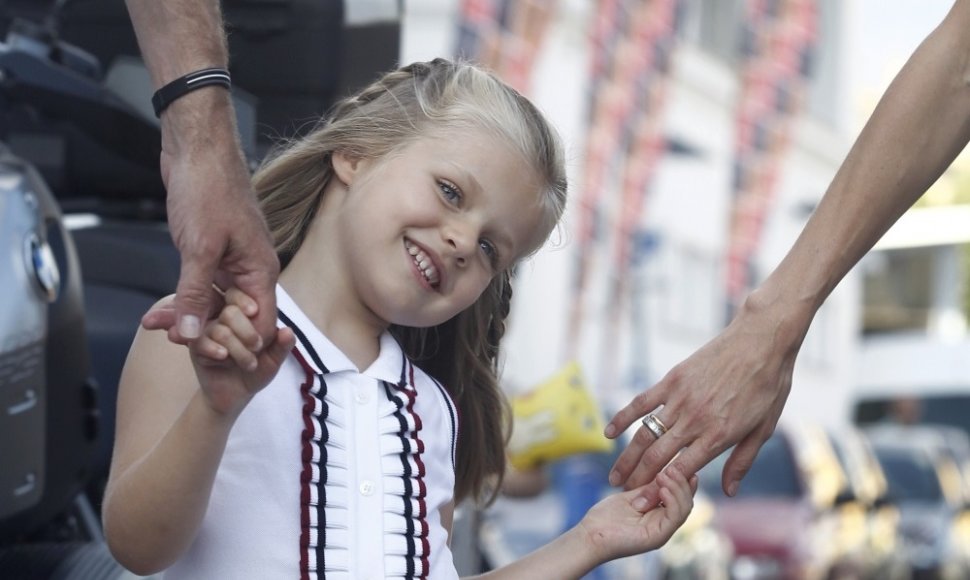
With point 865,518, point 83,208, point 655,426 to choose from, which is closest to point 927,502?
point 865,518

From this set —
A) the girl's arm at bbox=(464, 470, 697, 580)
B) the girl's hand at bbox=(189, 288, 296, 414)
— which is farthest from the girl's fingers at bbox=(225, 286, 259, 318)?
the girl's arm at bbox=(464, 470, 697, 580)

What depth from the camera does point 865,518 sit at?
1292 centimetres

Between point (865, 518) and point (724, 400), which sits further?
point (865, 518)

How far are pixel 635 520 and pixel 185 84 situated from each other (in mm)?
856

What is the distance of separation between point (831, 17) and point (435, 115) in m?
31.6

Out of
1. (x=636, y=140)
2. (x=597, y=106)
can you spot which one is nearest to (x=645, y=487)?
(x=597, y=106)

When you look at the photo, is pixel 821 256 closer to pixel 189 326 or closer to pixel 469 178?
pixel 469 178

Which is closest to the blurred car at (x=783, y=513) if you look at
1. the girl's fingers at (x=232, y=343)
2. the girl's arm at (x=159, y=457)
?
the girl's arm at (x=159, y=457)

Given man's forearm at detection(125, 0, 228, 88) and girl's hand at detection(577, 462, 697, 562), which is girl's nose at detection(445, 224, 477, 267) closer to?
man's forearm at detection(125, 0, 228, 88)

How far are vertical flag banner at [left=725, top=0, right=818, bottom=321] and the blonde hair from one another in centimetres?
2270

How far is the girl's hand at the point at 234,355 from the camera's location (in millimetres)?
1603

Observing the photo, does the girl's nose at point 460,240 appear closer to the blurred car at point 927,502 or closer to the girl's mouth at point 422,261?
the girl's mouth at point 422,261

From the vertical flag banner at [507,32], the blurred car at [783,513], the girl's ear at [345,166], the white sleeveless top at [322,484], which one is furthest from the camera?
the vertical flag banner at [507,32]

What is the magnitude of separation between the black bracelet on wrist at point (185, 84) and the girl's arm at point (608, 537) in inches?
30.9
